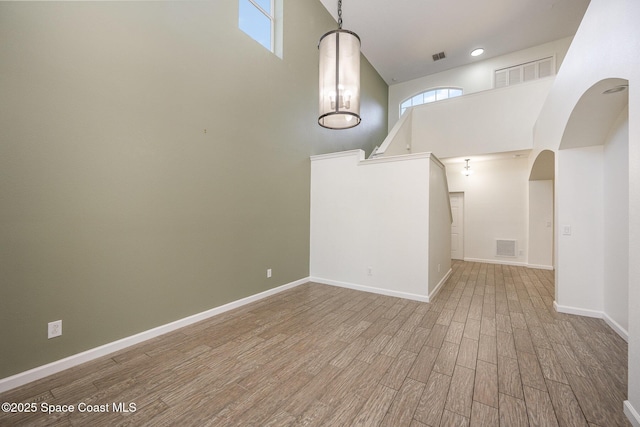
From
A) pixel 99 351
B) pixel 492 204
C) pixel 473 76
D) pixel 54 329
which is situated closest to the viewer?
pixel 54 329

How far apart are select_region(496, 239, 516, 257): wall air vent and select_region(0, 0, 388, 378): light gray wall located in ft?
19.5

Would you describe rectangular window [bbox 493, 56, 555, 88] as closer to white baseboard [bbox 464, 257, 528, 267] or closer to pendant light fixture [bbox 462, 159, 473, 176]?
pendant light fixture [bbox 462, 159, 473, 176]

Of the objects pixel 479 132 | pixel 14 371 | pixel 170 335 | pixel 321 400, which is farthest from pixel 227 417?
pixel 479 132

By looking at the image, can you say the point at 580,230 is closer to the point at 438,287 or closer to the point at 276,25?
the point at 438,287

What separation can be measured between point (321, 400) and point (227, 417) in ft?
1.93

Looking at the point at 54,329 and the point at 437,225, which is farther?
the point at 437,225

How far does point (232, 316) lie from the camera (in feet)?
9.86

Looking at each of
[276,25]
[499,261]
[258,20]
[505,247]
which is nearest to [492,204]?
[505,247]

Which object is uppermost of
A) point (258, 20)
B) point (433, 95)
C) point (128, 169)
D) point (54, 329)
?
point (433, 95)

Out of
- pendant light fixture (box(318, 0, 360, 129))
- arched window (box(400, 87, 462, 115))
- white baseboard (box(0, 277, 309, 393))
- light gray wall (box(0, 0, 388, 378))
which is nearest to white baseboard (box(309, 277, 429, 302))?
light gray wall (box(0, 0, 388, 378))

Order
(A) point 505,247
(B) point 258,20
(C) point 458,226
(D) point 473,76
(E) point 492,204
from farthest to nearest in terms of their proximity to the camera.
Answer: (D) point 473,76 < (C) point 458,226 < (E) point 492,204 < (A) point 505,247 < (B) point 258,20

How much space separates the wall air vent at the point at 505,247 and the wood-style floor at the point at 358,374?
12.3 feet

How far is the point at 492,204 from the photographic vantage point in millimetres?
6609

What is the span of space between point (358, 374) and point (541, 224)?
6.54 meters
